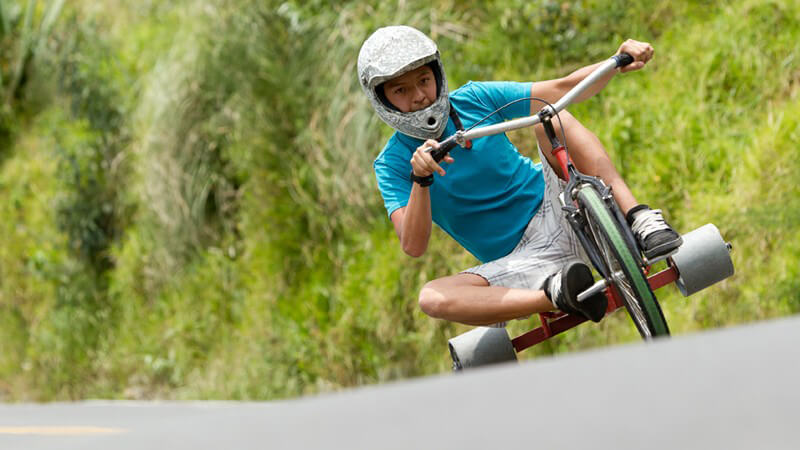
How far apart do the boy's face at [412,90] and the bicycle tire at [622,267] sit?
29.5 inches

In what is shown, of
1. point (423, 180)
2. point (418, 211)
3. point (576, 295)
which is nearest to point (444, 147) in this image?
point (423, 180)

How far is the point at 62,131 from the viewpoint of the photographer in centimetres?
1359

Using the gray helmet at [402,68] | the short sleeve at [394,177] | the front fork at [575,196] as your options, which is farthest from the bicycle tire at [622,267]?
the short sleeve at [394,177]

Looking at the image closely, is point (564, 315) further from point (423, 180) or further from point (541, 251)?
point (423, 180)

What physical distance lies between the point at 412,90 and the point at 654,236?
3.72 feet

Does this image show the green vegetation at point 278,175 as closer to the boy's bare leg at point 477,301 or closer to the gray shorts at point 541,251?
the gray shorts at point 541,251

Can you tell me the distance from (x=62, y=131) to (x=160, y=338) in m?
3.28

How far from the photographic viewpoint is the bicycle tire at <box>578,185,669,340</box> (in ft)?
12.8

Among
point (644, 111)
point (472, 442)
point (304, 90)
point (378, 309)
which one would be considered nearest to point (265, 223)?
point (304, 90)

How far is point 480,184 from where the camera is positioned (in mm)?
4629

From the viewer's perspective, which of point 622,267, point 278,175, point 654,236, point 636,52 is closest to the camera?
point 622,267

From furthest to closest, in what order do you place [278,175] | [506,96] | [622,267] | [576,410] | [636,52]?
[278,175] → [506,96] → [636,52] → [622,267] → [576,410]

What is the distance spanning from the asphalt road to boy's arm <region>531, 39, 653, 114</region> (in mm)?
3238

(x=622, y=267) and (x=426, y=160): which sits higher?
(x=426, y=160)
